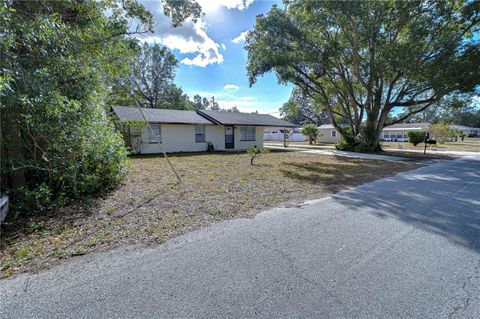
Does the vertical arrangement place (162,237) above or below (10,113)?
below

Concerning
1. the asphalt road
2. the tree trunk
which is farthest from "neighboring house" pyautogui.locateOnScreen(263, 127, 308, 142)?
the tree trunk

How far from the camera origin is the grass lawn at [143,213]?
2885mm

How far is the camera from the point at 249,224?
3.71m

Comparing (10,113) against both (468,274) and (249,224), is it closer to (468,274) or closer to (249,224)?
(249,224)

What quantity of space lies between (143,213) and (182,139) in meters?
12.0

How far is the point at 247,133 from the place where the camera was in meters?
19.0

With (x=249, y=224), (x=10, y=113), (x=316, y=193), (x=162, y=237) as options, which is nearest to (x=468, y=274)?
(x=249, y=224)

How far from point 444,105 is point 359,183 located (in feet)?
51.1

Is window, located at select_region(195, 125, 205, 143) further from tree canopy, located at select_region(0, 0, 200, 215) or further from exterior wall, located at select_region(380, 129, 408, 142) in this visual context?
exterior wall, located at select_region(380, 129, 408, 142)

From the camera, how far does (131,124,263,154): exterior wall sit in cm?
1395

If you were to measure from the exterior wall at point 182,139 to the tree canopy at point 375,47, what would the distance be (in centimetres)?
488

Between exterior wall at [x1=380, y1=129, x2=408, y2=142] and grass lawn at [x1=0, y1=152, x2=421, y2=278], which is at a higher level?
exterior wall at [x1=380, y1=129, x2=408, y2=142]

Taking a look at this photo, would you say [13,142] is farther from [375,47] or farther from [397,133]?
[397,133]

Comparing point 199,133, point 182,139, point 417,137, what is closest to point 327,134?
point 417,137
